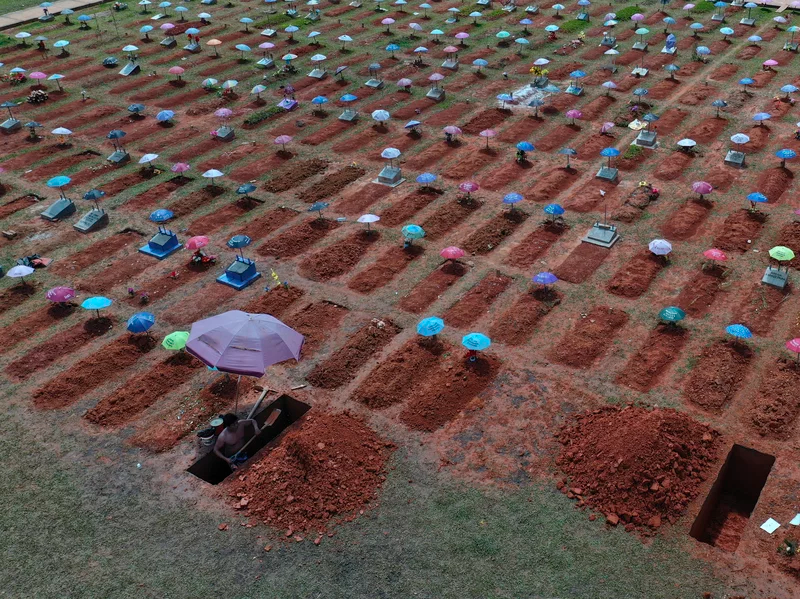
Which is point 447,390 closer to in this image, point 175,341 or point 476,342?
point 476,342

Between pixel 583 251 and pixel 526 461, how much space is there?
549 inches

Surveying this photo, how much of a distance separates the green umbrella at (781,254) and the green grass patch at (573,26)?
37835 mm

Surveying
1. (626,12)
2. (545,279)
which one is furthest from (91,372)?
(626,12)

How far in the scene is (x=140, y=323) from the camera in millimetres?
30438

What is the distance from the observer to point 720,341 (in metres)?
29.1

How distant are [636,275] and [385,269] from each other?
454 inches

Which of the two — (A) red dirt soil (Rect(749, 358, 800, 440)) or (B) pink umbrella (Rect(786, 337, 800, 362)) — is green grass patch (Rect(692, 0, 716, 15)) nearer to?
(B) pink umbrella (Rect(786, 337, 800, 362))

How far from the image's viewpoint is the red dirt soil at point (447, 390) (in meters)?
26.3

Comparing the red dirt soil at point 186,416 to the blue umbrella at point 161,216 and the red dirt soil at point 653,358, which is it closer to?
the blue umbrella at point 161,216

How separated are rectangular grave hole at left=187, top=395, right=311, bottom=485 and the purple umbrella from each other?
104 inches

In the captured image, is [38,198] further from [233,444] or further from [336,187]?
[233,444]

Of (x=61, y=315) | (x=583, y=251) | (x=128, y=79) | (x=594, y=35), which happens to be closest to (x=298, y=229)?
(x=61, y=315)

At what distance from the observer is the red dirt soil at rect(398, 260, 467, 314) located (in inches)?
1262

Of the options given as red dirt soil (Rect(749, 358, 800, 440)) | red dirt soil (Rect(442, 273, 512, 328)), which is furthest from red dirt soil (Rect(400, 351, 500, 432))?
red dirt soil (Rect(749, 358, 800, 440))
